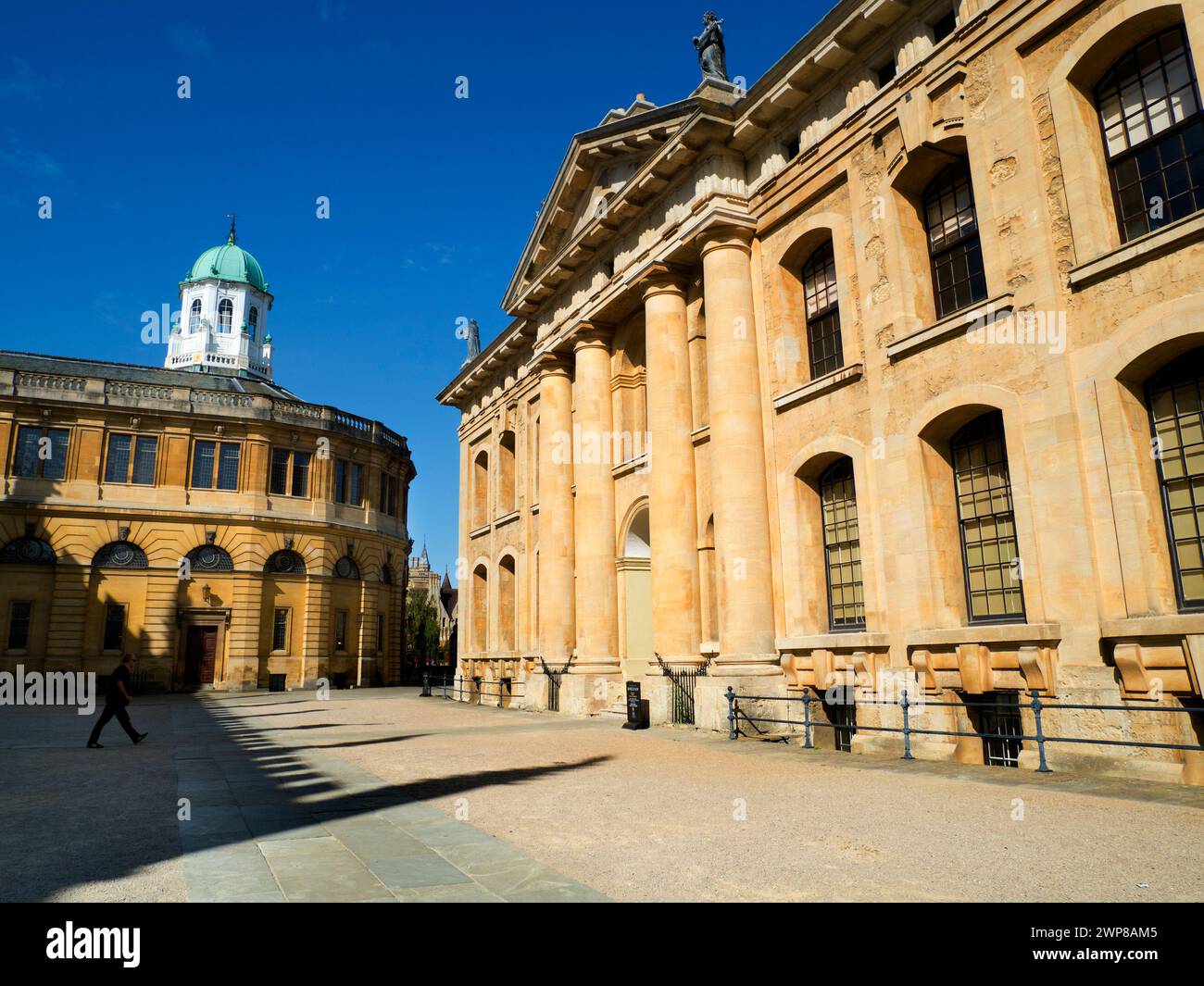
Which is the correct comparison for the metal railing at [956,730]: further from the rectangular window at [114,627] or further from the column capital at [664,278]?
the rectangular window at [114,627]

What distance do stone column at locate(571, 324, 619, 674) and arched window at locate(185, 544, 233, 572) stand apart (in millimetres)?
26737

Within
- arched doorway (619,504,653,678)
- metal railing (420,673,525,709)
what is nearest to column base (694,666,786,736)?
arched doorway (619,504,653,678)

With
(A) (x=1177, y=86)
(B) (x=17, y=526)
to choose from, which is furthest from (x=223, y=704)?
(A) (x=1177, y=86)

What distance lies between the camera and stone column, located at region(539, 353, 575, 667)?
26.2m

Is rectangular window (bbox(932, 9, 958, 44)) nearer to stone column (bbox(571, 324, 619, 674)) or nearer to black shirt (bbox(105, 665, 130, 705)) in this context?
stone column (bbox(571, 324, 619, 674))

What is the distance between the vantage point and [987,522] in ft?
44.6

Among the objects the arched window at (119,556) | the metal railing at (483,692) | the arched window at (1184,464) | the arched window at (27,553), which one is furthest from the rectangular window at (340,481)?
the arched window at (1184,464)

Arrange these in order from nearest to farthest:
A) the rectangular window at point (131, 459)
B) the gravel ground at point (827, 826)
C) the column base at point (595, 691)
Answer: the gravel ground at point (827, 826), the column base at point (595, 691), the rectangular window at point (131, 459)

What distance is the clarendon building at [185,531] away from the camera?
133 ft

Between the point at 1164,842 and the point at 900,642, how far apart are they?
24.7ft

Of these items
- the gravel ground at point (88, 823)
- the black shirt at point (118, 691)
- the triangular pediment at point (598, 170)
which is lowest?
the gravel ground at point (88, 823)

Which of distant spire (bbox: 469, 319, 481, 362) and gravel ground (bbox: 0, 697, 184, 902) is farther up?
distant spire (bbox: 469, 319, 481, 362)

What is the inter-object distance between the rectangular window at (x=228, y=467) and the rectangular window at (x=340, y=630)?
919cm
